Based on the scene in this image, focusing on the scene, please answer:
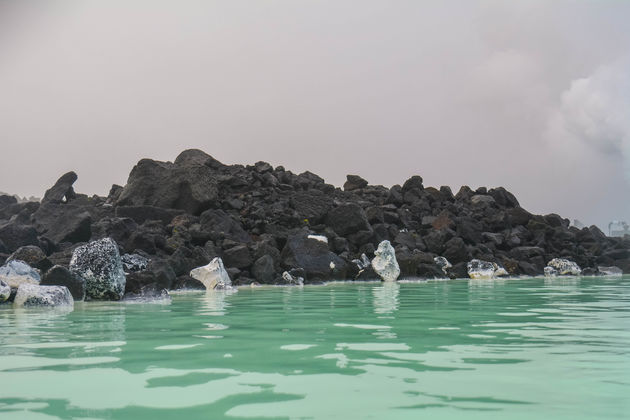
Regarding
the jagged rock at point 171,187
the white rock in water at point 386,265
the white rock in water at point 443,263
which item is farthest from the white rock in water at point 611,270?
the jagged rock at point 171,187

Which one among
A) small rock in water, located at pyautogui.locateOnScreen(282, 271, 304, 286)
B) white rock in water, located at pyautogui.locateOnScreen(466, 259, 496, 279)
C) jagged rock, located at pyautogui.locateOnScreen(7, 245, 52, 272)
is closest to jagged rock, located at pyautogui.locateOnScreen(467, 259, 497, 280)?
white rock in water, located at pyautogui.locateOnScreen(466, 259, 496, 279)

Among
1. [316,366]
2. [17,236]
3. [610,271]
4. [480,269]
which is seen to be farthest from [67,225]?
[610,271]

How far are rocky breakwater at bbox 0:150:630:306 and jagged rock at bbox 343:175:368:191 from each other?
0.28 ft

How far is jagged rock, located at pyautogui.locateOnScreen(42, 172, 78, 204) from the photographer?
27703mm

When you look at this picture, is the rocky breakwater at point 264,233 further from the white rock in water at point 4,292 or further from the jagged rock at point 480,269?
the white rock in water at point 4,292

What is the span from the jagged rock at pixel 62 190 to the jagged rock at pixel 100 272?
17.4 m

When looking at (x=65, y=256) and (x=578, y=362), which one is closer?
(x=578, y=362)

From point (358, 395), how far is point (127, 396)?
1254 mm

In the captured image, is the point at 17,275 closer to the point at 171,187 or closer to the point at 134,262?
the point at 134,262

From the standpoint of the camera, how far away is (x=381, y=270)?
1939 centimetres

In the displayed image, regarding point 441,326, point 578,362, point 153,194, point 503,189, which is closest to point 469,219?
point 503,189

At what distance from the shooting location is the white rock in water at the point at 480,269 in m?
22.0

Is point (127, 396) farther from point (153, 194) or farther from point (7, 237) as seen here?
point (153, 194)

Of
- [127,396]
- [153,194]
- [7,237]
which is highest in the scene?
[153,194]
